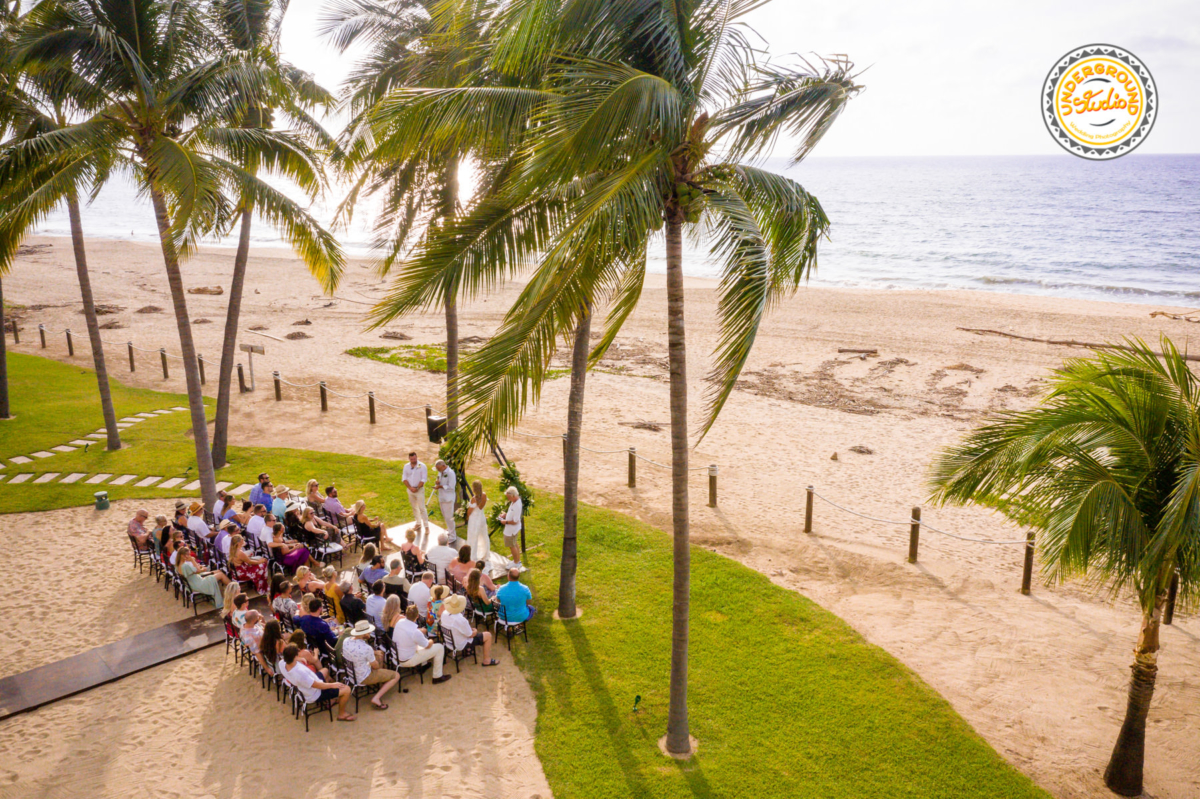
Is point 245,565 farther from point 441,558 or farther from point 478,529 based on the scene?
point 478,529

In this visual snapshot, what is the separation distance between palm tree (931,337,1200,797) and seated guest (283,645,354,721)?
6829 mm

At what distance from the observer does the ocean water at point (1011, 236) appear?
50.2 meters

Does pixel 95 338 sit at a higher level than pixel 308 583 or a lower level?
higher

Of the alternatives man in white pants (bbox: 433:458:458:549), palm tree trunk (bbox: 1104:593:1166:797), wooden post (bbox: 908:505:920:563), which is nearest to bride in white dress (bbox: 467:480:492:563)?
man in white pants (bbox: 433:458:458:549)

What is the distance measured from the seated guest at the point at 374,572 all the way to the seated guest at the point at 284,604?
98 centimetres

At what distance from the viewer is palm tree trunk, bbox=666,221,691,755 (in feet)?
23.0

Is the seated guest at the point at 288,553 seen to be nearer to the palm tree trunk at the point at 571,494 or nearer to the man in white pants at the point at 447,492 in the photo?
the man in white pants at the point at 447,492

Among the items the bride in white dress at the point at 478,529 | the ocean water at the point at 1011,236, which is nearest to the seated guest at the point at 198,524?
the bride in white dress at the point at 478,529

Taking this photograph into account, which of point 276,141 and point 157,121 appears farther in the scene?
point 276,141

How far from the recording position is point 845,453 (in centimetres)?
1839

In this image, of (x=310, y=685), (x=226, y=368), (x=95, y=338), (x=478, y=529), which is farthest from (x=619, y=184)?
(x=95, y=338)

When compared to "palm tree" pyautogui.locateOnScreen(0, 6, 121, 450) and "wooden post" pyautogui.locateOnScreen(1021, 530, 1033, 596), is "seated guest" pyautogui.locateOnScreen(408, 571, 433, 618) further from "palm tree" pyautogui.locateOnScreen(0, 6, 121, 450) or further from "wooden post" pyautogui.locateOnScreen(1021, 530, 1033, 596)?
"wooden post" pyautogui.locateOnScreen(1021, 530, 1033, 596)

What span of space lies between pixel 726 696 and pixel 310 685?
4.64m

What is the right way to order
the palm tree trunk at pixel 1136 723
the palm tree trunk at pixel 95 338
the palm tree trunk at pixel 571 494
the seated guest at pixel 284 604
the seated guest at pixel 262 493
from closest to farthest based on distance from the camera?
the palm tree trunk at pixel 1136 723, the seated guest at pixel 284 604, the palm tree trunk at pixel 571 494, the seated guest at pixel 262 493, the palm tree trunk at pixel 95 338
